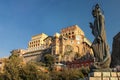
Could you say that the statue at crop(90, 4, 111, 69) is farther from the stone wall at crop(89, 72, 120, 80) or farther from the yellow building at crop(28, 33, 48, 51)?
the yellow building at crop(28, 33, 48, 51)

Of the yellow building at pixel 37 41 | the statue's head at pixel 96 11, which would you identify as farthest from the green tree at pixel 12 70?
the yellow building at pixel 37 41

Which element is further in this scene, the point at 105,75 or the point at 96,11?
the point at 96,11

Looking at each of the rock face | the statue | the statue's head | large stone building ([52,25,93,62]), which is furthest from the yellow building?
the statue

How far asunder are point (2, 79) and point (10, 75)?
2394 millimetres

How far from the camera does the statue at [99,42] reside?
14.1 meters

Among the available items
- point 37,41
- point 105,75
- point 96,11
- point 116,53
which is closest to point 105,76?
point 105,75

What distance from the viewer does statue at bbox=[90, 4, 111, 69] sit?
1410 centimetres

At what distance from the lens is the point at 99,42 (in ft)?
48.5

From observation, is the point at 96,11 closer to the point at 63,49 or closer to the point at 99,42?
the point at 99,42

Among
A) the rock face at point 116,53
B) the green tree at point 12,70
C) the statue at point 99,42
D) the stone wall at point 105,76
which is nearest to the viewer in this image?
the stone wall at point 105,76

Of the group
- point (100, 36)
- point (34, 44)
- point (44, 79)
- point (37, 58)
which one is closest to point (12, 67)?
point (44, 79)

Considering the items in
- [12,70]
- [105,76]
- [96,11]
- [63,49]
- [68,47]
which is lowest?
[105,76]

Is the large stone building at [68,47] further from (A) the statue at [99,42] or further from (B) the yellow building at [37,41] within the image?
(A) the statue at [99,42]

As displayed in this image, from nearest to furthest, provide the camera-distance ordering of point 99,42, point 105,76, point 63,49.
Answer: point 105,76 < point 99,42 < point 63,49
